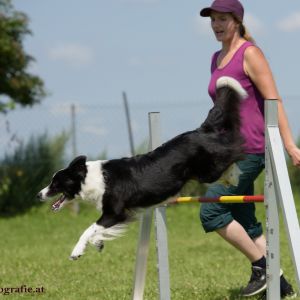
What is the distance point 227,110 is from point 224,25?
0.56m

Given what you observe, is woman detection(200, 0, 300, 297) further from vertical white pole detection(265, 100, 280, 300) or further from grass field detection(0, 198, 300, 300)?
grass field detection(0, 198, 300, 300)

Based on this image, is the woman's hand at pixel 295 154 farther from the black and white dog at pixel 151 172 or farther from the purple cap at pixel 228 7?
the purple cap at pixel 228 7

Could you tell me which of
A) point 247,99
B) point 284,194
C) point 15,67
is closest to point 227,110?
point 247,99

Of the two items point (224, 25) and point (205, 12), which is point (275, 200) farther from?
point (205, 12)

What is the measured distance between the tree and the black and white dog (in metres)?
9.31

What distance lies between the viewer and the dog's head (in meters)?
4.29

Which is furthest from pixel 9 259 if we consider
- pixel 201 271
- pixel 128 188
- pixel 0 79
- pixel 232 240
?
pixel 0 79

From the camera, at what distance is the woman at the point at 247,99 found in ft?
14.8

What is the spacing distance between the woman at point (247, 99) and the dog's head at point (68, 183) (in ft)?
3.24

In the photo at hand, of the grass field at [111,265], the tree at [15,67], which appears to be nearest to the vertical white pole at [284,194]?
the grass field at [111,265]

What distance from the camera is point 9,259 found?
27.8 ft

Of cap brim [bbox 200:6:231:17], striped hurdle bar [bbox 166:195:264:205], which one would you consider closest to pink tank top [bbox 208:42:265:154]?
cap brim [bbox 200:6:231:17]

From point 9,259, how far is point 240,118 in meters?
4.70

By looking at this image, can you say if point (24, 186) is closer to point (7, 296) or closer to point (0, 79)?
point (0, 79)
